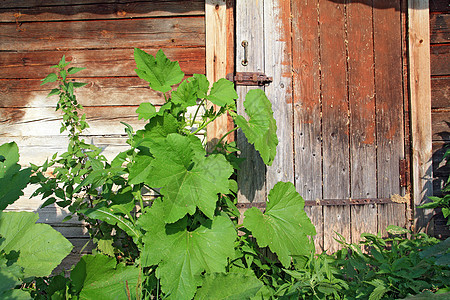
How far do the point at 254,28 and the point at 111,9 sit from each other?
1149 millimetres

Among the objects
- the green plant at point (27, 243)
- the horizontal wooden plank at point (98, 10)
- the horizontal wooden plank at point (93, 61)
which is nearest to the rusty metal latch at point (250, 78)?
the horizontal wooden plank at point (93, 61)

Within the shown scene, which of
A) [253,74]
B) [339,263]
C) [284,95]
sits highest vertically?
[253,74]

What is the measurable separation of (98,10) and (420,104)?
8.59 feet

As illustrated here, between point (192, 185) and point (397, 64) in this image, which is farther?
point (397, 64)

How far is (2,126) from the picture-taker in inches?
96.6

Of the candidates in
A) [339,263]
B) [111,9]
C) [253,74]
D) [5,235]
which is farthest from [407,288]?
[111,9]

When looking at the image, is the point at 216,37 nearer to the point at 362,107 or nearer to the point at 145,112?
the point at 145,112

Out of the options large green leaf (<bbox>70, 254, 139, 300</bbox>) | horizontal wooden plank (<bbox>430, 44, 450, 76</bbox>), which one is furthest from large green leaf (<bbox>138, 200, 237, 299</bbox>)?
horizontal wooden plank (<bbox>430, 44, 450, 76</bbox>)

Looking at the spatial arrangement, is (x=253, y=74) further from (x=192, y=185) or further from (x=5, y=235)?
(x=5, y=235)

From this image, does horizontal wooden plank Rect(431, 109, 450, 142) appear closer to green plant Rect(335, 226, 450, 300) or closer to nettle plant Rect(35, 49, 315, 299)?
green plant Rect(335, 226, 450, 300)

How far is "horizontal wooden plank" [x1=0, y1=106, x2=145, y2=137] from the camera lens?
242 centimetres

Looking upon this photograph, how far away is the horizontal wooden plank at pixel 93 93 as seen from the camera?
7.95ft

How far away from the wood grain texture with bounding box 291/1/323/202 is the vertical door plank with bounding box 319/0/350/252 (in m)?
0.05

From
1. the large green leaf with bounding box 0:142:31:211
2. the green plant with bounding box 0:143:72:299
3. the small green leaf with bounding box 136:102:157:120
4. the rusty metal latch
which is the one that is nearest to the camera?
the green plant with bounding box 0:143:72:299
